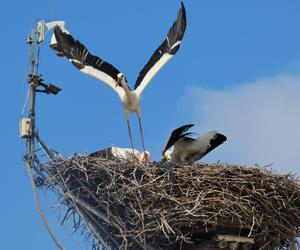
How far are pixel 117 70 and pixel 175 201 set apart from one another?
2497mm

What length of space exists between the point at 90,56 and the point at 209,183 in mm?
2435

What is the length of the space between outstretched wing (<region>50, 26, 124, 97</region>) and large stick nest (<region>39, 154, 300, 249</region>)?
169cm

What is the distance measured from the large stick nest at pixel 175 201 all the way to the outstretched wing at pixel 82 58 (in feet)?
5.55

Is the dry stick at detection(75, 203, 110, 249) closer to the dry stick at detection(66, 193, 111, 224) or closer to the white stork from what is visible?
the dry stick at detection(66, 193, 111, 224)

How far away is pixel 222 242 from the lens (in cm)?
1141

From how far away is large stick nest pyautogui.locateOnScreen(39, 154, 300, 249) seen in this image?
10.7m

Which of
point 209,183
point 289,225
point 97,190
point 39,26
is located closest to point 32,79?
point 39,26

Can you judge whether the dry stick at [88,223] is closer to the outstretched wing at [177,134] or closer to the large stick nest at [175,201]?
the large stick nest at [175,201]

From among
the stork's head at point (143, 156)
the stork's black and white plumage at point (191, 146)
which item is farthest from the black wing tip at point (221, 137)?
the stork's head at point (143, 156)

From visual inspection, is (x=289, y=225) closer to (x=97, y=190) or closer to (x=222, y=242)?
(x=222, y=242)

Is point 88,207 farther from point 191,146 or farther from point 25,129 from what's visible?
point 191,146

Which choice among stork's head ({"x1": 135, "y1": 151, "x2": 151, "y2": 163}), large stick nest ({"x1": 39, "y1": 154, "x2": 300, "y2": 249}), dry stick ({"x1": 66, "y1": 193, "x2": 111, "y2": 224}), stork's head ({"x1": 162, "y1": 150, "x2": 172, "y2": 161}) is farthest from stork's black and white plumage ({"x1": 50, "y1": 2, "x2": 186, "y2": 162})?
dry stick ({"x1": 66, "y1": 193, "x2": 111, "y2": 224})

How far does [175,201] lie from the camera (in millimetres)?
10648

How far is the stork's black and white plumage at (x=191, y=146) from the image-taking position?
12344 millimetres
